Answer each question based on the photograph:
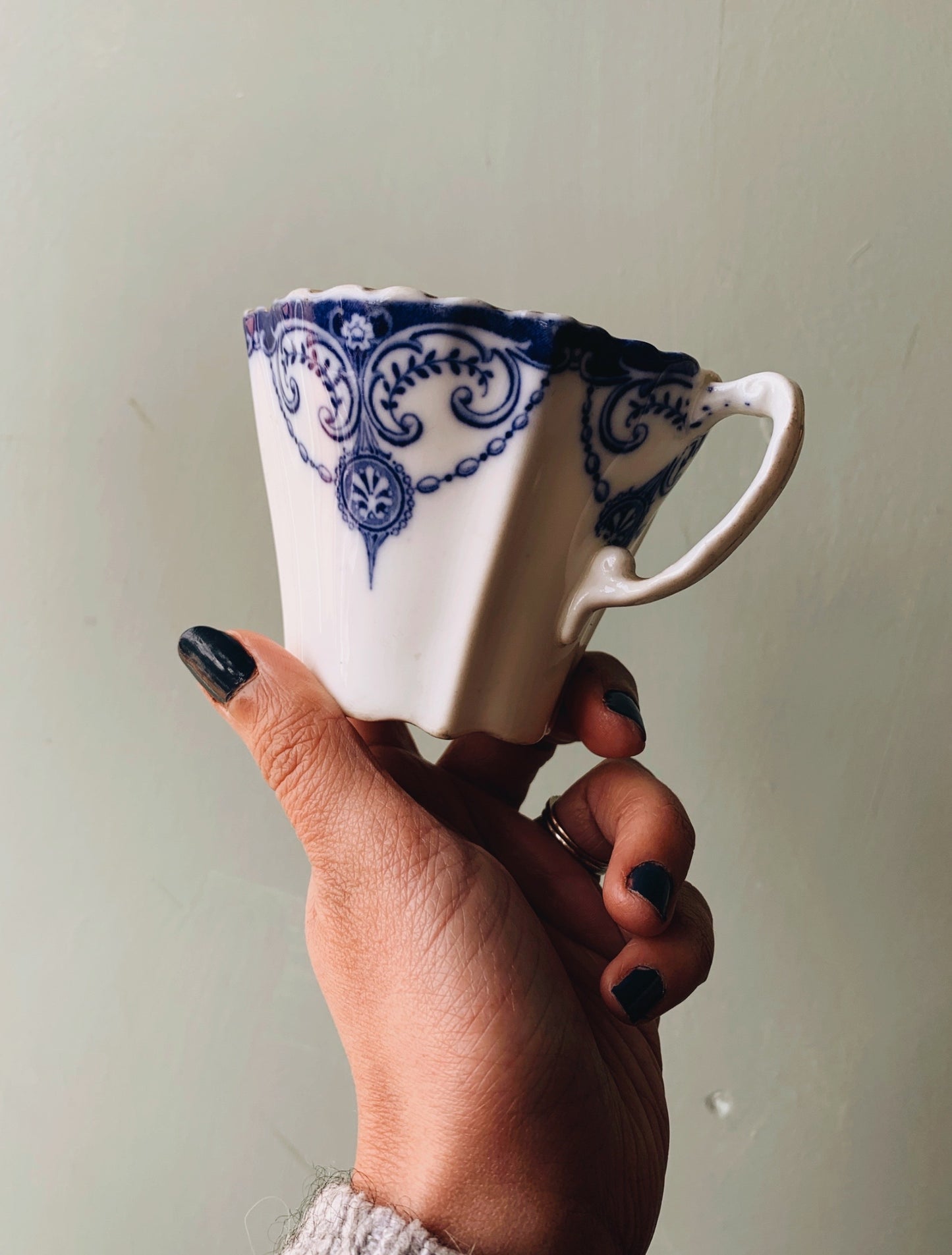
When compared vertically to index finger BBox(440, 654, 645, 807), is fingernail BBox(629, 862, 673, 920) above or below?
below

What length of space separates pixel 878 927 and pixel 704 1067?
22cm

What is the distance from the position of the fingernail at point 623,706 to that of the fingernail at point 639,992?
0.54 feet

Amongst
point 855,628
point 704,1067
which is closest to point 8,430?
point 855,628

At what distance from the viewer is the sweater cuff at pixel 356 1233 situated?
0.49 metres

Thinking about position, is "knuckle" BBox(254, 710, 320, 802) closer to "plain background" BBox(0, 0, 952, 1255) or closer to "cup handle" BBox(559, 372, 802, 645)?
"cup handle" BBox(559, 372, 802, 645)

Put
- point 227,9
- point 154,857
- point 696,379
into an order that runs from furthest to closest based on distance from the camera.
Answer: point 154,857 → point 227,9 → point 696,379

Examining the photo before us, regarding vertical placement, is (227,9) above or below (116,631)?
above

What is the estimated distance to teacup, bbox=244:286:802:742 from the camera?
43cm

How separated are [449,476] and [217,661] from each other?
0.61 feet

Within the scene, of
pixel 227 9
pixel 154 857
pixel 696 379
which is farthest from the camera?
pixel 154 857

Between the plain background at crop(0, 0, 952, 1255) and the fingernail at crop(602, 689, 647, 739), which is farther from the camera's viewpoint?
the plain background at crop(0, 0, 952, 1255)

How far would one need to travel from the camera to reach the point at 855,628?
821 millimetres

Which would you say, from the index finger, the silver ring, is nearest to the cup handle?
the index finger

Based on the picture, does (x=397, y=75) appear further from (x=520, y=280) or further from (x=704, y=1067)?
(x=704, y=1067)
